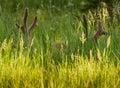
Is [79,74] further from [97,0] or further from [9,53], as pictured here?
[97,0]

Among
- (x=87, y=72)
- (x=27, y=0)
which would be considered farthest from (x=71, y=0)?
(x=87, y=72)

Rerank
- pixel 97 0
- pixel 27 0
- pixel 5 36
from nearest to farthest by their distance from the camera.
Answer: pixel 5 36 < pixel 97 0 < pixel 27 0

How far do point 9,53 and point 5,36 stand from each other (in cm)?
73

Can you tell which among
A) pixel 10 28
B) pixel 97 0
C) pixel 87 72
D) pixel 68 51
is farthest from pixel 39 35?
pixel 97 0

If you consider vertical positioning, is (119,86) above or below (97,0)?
below

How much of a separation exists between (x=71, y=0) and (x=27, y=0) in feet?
2.85

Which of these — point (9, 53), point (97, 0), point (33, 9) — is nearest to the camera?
point (9, 53)

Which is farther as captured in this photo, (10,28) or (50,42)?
(10,28)

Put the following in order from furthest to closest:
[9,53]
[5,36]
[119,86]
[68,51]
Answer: [5,36]
[68,51]
[9,53]
[119,86]

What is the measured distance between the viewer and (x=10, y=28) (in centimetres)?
438

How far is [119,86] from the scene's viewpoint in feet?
9.32

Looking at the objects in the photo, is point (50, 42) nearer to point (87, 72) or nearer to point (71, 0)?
point (87, 72)

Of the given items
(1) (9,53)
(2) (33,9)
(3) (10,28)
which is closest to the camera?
(1) (9,53)

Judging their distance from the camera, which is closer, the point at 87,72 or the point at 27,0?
the point at 87,72
